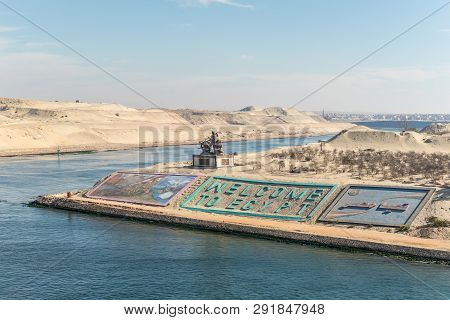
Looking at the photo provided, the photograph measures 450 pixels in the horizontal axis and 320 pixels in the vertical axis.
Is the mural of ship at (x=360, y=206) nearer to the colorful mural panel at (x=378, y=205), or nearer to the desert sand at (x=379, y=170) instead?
the colorful mural panel at (x=378, y=205)

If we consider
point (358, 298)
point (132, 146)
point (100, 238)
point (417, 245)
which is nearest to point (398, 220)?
point (417, 245)

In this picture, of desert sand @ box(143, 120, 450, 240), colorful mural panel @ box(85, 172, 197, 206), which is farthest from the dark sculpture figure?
colorful mural panel @ box(85, 172, 197, 206)

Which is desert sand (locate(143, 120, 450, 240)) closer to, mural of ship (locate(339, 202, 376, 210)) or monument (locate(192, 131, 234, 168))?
monument (locate(192, 131, 234, 168))

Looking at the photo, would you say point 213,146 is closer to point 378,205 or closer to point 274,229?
point 274,229

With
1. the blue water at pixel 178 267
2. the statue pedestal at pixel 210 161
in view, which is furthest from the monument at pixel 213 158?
the blue water at pixel 178 267

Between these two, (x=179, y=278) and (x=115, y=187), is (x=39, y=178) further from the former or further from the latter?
(x=179, y=278)

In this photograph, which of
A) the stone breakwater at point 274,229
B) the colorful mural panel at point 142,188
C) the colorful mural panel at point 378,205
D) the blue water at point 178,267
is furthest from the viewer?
the colorful mural panel at point 142,188
